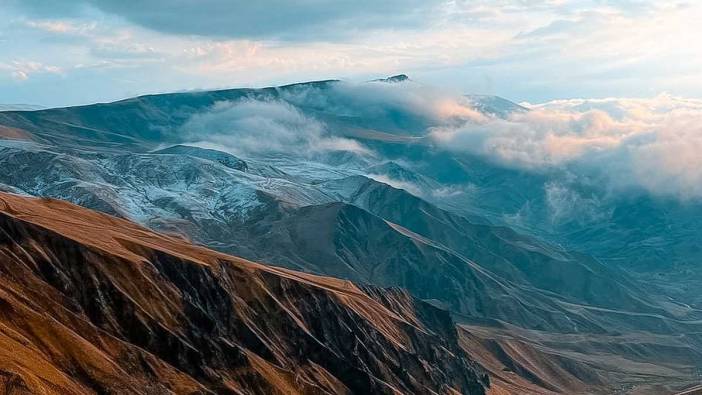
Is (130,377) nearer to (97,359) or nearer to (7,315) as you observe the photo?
(97,359)

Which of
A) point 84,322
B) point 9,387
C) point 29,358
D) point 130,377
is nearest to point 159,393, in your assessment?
point 130,377

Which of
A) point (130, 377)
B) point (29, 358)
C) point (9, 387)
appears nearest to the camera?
point (9, 387)

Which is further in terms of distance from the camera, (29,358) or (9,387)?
(29,358)

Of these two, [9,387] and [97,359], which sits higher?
[9,387]

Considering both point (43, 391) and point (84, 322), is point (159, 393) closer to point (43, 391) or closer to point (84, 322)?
→ point (84, 322)

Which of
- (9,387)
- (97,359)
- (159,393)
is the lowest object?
(159,393)

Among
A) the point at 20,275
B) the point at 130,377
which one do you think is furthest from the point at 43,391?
the point at 20,275

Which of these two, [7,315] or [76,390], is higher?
[7,315]

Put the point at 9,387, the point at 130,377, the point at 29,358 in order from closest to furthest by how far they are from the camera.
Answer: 1. the point at 9,387
2. the point at 29,358
3. the point at 130,377

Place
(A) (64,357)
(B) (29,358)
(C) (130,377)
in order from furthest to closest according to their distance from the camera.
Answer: (C) (130,377) < (A) (64,357) < (B) (29,358)
